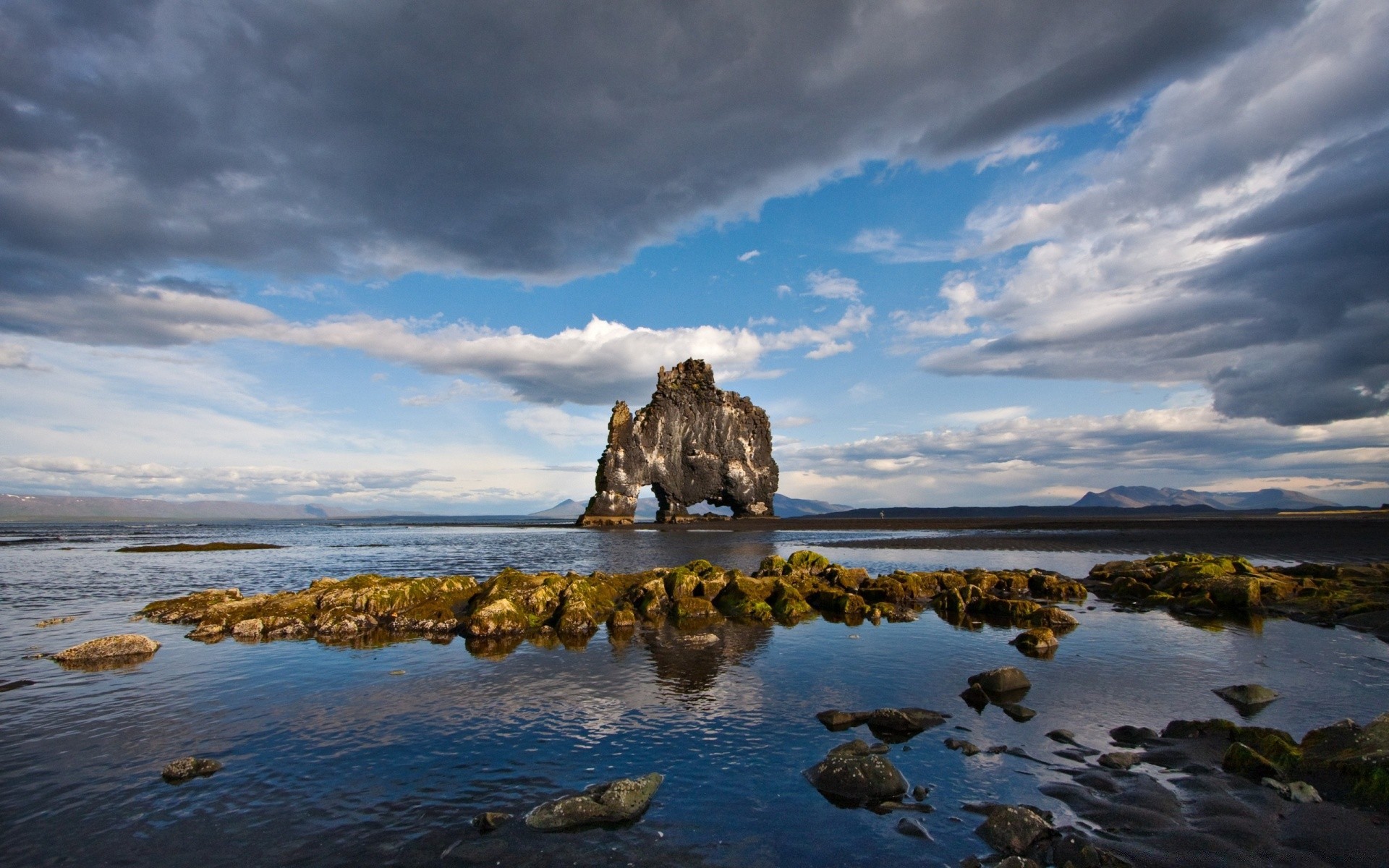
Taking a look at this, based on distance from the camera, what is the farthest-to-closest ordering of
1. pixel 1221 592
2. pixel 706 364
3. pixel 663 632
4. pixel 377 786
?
pixel 706 364
pixel 1221 592
pixel 663 632
pixel 377 786

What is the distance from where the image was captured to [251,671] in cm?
1778

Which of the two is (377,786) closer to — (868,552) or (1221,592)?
(1221,592)

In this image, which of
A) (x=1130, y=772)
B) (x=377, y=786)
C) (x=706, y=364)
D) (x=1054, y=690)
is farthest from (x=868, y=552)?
(x=706, y=364)

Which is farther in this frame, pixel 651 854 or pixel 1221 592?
pixel 1221 592

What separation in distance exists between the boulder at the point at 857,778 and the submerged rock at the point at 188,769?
1062 centimetres

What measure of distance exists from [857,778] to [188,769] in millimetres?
11675

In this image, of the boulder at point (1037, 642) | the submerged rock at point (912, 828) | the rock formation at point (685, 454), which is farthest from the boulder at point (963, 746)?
the rock formation at point (685, 454)

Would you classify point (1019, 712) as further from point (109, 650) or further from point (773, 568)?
point (109, 650)

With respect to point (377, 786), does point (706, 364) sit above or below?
above

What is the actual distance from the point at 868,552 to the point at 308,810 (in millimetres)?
53728

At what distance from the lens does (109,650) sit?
62.4 ft

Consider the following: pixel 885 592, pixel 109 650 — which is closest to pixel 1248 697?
pixel 885 592

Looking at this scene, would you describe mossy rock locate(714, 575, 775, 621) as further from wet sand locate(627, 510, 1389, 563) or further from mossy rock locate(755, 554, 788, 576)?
wet sand locate(627, 510, 1389, 563)

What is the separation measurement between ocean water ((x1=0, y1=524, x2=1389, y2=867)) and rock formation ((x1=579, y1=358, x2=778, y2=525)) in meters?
106
